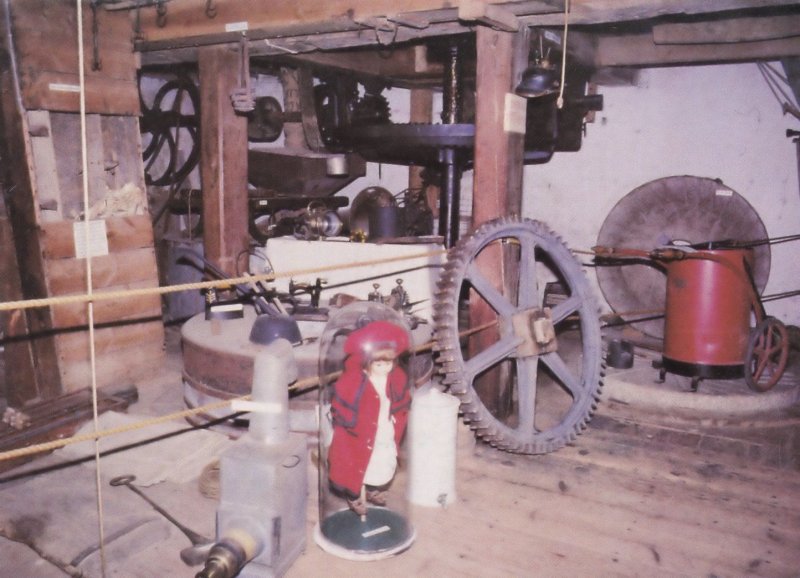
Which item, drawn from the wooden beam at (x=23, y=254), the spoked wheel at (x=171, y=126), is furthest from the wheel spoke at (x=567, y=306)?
the spoked wheel at (x=171, y=126)

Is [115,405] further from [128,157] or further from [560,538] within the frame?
[560,538]

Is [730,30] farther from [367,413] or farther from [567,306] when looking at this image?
[367,413]

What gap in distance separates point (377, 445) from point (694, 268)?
3670 mm

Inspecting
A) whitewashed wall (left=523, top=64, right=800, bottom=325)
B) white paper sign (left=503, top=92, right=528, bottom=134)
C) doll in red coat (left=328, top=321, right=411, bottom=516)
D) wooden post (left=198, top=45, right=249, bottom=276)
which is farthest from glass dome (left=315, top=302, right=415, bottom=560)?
whitewashed wall (left=523, top=64, right=800, bottom=325)

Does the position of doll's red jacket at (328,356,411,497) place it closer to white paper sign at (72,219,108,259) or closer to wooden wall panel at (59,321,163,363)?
wooden wall panel at (59,321,163,363)

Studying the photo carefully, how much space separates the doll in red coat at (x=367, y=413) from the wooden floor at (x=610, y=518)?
0.41 meters

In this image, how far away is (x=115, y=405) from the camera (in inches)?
209

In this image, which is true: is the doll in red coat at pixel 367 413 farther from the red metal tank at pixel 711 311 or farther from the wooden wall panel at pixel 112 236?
the wooden wall panel at pixel 112 236

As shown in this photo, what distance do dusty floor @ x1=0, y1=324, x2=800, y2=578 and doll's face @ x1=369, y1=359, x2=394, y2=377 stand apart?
935 mm

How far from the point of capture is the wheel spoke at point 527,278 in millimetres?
4672

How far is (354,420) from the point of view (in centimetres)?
322

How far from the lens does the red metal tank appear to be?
5.50 metres

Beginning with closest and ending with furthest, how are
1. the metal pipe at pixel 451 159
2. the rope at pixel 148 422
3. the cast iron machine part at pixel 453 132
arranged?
the rope at pixel 148 422 < the cast iron machine part at pixel 453 132 < the metal pipe at pixel 451 159

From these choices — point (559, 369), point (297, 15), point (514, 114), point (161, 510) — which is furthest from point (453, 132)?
point (161, 510)
